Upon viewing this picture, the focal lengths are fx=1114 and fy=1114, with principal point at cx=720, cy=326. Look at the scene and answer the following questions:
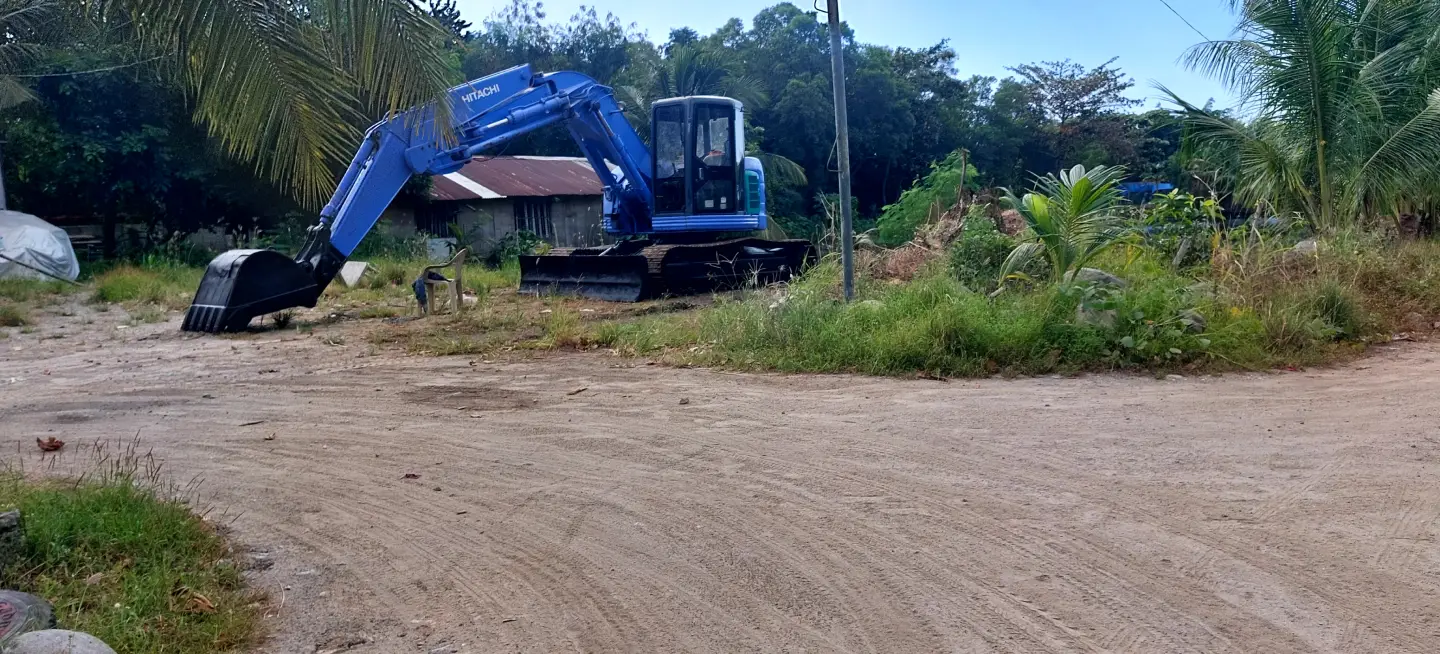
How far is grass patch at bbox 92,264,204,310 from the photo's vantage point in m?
17.4

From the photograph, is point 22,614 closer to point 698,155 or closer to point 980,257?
point 980,257

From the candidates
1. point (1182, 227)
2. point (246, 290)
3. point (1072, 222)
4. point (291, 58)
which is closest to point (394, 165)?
point (246, 290)

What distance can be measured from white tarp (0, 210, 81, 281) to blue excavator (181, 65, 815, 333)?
9645 mm

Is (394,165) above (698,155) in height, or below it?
below

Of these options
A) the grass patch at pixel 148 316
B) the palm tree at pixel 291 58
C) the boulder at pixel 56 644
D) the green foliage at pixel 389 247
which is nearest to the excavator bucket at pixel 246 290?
the grass patch at pixel 148 316

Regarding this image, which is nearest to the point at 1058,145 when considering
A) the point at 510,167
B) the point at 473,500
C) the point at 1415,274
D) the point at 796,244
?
the point at 510,167

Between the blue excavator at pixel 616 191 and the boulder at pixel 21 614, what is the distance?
10000mm

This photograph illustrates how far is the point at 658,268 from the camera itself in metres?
16.1

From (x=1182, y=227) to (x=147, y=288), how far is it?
15375mm

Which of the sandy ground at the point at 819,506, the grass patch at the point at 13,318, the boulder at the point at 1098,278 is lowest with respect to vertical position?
the sandy ground at the point at 819,506

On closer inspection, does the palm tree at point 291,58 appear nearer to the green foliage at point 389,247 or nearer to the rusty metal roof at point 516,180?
A: the green foliage at point 389,247

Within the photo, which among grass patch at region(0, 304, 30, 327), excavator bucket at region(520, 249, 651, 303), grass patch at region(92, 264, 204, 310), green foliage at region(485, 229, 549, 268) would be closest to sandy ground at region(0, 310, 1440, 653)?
grass patch at region(0, 304, 30, 327)

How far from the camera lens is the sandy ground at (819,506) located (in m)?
4.19

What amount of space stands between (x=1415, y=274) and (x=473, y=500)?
36.9 feet
